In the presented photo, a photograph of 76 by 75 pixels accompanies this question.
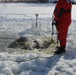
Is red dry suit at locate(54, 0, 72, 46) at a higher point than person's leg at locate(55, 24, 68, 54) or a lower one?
higher

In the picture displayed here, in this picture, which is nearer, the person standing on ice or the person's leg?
the person standing on ice

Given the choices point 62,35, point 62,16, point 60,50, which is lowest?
point 60,50

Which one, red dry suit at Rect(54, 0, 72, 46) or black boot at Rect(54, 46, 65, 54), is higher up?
A: red dry suit at Rect(54, 0, 72, 46)

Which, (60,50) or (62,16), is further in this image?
(60,50)

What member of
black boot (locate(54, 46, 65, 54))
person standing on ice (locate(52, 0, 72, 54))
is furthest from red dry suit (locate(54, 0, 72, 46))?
black boot (locate(54, 46, 65, 54))

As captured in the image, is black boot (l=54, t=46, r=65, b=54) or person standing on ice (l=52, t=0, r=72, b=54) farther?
black boot (l=54, t=46, r=65, b=54)

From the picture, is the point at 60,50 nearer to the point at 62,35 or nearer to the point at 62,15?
the point at 62,35

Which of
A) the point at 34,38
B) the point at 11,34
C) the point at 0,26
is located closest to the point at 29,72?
the point at 34,38

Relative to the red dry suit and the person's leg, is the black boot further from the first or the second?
Answer: the red dry suit

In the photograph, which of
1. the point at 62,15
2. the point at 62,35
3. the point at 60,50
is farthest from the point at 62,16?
the point at 60,50

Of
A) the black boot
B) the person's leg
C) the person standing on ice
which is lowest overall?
the black boot

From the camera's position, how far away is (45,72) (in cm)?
605

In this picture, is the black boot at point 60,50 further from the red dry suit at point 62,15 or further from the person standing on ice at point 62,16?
the red dry suit at point 62,15

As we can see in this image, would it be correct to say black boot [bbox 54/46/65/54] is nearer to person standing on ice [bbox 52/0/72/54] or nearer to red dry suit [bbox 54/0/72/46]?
person standing on ice [bbox 52/0/72/54]
